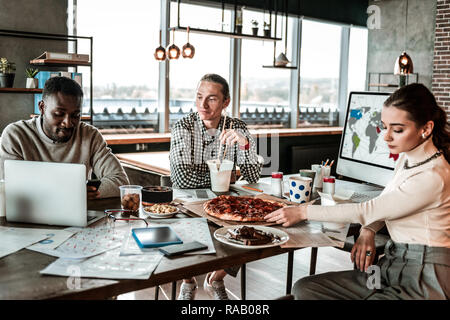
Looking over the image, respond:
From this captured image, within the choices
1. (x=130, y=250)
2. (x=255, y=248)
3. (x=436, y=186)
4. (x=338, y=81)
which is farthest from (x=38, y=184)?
(x=338, y=81)

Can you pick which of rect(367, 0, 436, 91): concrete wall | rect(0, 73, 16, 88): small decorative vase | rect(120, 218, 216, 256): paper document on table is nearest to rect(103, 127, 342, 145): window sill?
rect(0, 73, 16, 88): small decorative vase

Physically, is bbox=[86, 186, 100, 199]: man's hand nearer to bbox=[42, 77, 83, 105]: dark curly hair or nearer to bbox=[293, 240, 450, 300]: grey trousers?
bbox=[42, 77, 83, 105]: dark curly hair

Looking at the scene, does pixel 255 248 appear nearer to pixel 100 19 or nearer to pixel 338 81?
pixel 100 19

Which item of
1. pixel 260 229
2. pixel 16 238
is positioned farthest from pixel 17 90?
pixel 260 229

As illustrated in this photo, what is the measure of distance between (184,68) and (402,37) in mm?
3537

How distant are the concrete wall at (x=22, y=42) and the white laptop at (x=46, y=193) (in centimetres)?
308

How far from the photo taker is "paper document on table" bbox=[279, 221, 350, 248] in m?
1.46

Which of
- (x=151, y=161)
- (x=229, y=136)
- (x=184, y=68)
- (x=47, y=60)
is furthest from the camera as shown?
(x=184, y=68)

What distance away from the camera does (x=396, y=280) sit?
146 cm

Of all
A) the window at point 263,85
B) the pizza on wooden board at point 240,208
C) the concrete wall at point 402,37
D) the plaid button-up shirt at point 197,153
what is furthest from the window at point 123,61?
the concrete wall at point 402,37

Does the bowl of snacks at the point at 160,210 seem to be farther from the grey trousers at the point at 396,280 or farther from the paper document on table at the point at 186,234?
the grey trousers at the point at 396,280

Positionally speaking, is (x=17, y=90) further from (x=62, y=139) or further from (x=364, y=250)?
(x=364, y=250)

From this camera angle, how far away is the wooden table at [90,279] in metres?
1.05

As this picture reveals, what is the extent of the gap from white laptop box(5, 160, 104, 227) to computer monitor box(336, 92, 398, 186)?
60.9 inches
